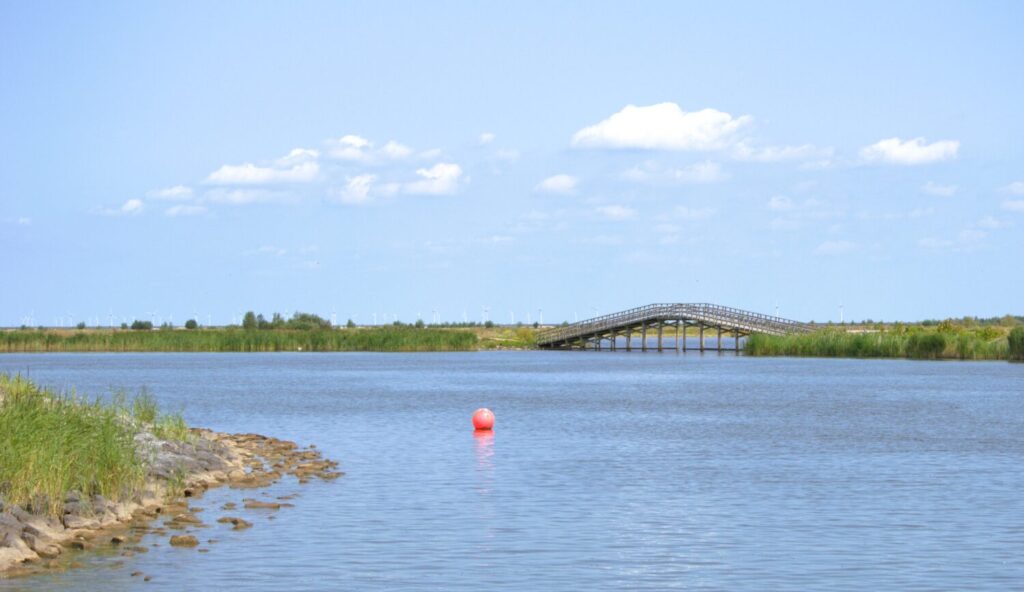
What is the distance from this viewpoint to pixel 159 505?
24703 mm

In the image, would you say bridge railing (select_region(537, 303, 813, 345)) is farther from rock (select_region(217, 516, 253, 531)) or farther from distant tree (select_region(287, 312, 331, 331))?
rock (select_region(217, 516, 253, 531))

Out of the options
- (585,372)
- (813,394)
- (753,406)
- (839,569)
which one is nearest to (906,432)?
(753,406)

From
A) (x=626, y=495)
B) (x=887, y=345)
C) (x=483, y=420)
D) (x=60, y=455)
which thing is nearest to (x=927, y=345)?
(x=887, y=345)

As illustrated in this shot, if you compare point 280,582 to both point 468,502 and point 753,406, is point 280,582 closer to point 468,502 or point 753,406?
point 468,502

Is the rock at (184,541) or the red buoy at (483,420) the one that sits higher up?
the red buoy at (483,420)

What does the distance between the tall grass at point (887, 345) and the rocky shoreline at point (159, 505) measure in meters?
61.5

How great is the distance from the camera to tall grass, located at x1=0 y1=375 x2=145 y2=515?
68.9 ft

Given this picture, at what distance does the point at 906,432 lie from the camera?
1577 inches

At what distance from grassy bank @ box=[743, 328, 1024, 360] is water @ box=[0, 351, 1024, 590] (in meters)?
28.9

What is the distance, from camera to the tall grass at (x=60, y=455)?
2102cm

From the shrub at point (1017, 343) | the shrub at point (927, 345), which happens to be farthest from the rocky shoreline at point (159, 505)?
the shrub at point (927, 345)

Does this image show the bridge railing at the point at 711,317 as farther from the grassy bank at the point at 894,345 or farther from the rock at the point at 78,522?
the rock at the point at 78,522

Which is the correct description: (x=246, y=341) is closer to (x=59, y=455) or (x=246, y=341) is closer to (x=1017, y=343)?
(x=1017, y=343)

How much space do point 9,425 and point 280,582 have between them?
6.26 metres
